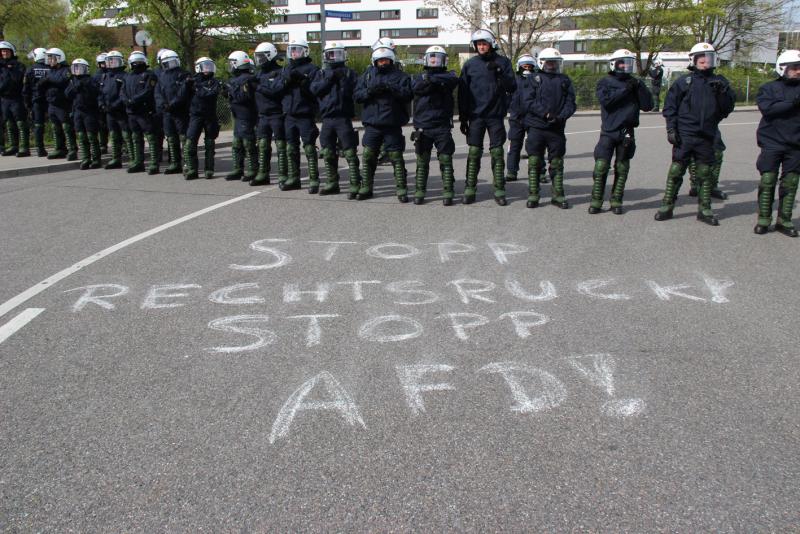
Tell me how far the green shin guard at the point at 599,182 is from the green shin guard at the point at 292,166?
435cm

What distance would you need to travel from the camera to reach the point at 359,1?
85.9 metres

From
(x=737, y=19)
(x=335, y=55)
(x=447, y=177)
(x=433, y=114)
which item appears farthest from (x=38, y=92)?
(x=737, y=19)

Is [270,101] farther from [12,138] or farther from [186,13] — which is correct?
[186,13]

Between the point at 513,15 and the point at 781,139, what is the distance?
31480 mm

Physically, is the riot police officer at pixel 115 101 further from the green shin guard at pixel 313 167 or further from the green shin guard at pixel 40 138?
the green shin guard at pixel 313 167

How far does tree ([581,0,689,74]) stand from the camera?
173 ft

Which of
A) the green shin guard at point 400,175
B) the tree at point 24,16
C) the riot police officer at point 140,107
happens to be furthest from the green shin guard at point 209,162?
the tree at point 24,16

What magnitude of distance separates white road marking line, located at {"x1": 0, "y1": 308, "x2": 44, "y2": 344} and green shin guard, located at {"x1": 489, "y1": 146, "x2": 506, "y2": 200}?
5.87m

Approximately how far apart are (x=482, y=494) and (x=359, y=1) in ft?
291

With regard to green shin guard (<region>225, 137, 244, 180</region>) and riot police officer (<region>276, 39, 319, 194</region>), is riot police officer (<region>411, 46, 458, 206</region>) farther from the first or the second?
green shin guard (<region>225, 137, 244, 180</region>)

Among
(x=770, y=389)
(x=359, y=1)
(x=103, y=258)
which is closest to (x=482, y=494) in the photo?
(x=770, y=389)

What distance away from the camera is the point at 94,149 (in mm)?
13836

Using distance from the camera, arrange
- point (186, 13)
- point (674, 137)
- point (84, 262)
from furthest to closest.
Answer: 1. point (186, 13)
2. point (674, 137)
3. point (84, 262)

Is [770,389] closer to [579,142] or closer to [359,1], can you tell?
[579,142]
